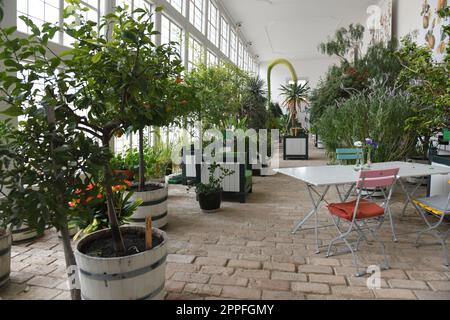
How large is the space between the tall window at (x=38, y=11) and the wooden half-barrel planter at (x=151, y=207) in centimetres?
253

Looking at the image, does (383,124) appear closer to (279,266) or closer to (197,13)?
(279,266)

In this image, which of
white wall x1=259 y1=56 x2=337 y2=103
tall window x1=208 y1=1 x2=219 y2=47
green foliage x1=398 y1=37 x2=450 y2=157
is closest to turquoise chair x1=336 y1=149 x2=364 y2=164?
green foliage x1=398 y1=37 x2=450 y2=157

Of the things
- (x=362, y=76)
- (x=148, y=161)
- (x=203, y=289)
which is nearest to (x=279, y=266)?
(x=203, y=289)

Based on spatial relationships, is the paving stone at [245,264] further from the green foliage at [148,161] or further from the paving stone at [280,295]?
the green foliage at [148,161]

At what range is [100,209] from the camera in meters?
2.88

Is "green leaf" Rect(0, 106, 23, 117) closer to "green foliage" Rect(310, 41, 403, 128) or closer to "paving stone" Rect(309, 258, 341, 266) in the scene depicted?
"paving stone" Rect(309, 258, 341, 266)

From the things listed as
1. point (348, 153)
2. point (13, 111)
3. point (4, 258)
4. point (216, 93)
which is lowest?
point (4, 258)

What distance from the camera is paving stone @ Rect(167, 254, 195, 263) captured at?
9.90ft

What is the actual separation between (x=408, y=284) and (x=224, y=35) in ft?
45.8

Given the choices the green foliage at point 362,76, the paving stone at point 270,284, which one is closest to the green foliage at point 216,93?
the green foliage at point 362,76

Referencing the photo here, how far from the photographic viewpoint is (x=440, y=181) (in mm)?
4320

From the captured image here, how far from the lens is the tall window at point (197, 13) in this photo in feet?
34.4

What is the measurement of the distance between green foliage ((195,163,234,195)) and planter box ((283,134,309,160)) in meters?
6.31
